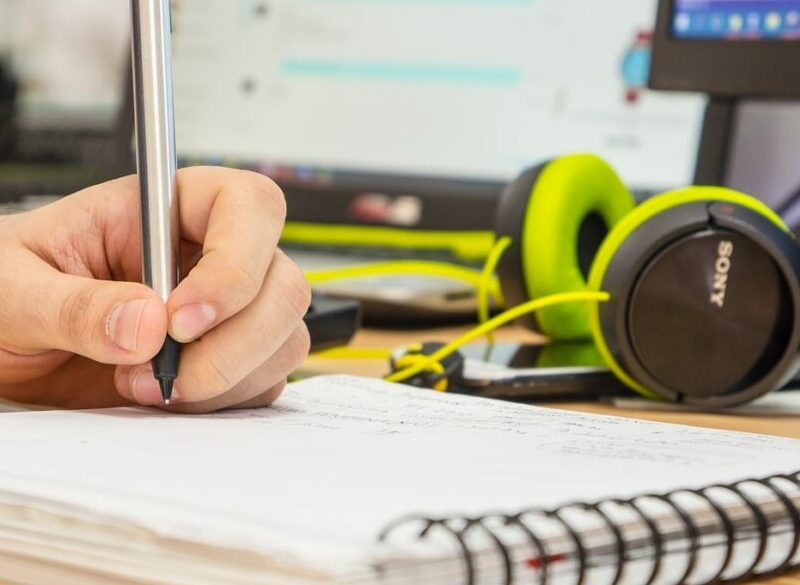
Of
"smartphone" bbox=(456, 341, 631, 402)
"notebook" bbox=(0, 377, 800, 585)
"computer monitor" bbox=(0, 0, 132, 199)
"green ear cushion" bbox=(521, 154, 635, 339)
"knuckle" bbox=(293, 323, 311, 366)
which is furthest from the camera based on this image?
"computer monitor" bbox=(0, 0, 132, 199)

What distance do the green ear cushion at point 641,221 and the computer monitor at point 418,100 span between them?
1.42 ft

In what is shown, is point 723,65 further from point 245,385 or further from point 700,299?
point 245,385

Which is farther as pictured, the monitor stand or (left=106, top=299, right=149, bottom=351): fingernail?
the monitor stand

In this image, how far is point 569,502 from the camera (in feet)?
1.19

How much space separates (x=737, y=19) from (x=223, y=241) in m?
0.46

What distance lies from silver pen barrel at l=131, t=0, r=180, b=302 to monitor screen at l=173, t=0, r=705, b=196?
607mm

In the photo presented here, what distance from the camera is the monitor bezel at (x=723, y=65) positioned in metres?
0.82

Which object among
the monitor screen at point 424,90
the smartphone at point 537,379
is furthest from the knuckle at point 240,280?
the monitor screen at point 424,90

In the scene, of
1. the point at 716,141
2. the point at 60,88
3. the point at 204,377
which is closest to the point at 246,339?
the point at 204,377

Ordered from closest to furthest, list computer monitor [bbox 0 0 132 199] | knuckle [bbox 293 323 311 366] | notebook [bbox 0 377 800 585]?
notebook [bbox 0 377 800 585] → knuckle [bbox 293 323 311 366] → computer monitor [bbox 0 0 132 199]

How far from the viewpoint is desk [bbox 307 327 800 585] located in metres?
0.60

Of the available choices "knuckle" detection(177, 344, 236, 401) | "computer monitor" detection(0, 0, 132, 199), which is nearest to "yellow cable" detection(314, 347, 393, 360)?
"knuckle" detection(177, 344, 236, 401)

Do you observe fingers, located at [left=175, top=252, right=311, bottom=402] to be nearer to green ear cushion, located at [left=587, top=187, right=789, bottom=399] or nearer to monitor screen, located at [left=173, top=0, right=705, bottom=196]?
green ear cushion, located at [left=587, top=187, right=789, bottom=399]

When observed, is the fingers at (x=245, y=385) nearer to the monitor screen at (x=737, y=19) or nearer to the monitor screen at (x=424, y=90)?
the monitor screen at (x=737, y=19)
